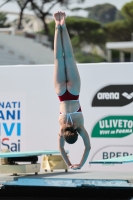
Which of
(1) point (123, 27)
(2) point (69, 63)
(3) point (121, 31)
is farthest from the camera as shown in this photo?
(1) point (123, 27)

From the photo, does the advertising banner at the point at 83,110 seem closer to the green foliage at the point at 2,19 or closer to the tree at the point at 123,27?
the green foliage at the point at 2,19

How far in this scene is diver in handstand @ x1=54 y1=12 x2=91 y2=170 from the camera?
7.58 m

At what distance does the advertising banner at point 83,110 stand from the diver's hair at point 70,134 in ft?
9.62

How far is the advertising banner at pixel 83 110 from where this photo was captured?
10.6 m

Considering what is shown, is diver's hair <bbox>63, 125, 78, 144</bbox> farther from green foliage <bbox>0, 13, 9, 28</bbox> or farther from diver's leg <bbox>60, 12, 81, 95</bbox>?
green foliage <bbox>0, 13, 9, 28</bbox>

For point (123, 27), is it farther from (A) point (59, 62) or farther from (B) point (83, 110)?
(A) point (59, 62)

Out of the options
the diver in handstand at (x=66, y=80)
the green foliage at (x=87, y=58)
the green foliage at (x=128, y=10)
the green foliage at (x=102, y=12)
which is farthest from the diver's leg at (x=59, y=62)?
the green foliage at (x=102, y=12)

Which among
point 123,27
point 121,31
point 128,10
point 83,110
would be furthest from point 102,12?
point 83,110

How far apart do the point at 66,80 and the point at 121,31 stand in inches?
1926

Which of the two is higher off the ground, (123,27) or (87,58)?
(123,27)

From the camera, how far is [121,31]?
184ft

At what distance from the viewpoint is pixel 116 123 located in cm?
1060

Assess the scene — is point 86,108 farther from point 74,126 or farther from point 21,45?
point 21,45

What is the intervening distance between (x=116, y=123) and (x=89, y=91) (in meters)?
0.69
